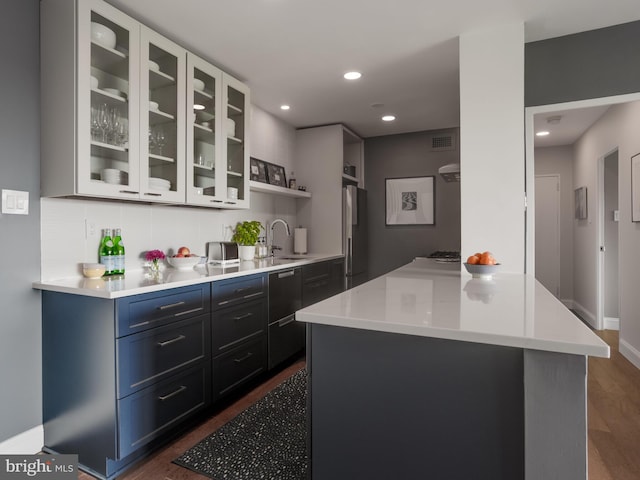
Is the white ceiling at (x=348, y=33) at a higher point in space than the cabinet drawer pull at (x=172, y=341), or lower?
higher

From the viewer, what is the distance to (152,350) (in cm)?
195

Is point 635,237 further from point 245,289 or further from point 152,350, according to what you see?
point 152,350

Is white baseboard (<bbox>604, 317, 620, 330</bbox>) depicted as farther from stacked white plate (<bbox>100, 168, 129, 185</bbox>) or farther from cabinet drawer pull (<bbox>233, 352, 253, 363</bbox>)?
stacked white plate (<bbox>100, 168, 129, 185</bbox>)

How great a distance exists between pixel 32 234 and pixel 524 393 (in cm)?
229

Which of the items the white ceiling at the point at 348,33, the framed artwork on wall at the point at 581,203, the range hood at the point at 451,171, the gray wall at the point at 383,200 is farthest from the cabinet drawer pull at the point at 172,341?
the framed artwork on wall at the point at 581,203

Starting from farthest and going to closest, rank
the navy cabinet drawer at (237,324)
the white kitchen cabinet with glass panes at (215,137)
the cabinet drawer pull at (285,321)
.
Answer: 1. the cabinet drawer pull at (285,321)
2. the white kitchen cabinet with glass panes at (215,137)
3. the navy cabinet drawer at (237,324)

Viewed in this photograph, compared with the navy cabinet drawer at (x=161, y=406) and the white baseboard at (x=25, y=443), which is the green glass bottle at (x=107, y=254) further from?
the white baseboard at (x=25, y=443)

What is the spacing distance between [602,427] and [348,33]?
2.85 m

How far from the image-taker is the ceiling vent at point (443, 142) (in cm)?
473

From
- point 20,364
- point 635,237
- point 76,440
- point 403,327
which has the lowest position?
point 76,440

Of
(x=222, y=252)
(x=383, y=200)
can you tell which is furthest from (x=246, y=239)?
(x=383, y=200)

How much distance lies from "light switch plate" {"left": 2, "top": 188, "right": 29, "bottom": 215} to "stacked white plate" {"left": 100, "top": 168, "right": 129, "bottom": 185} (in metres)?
0.37

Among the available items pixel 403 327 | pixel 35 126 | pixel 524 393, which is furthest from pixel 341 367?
pixel 35 126

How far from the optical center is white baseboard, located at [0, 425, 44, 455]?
6.16ft
